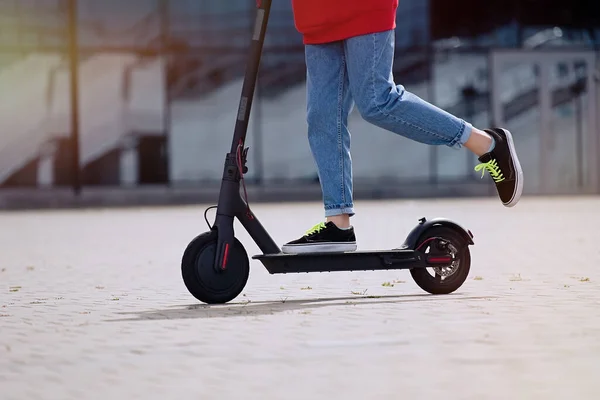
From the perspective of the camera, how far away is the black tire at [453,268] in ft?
19.6

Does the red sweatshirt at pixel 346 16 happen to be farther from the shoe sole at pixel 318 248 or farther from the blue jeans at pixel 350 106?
the shoe sole at pixel 318 248

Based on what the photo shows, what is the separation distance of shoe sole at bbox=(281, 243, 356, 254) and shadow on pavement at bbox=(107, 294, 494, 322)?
0.22 meters

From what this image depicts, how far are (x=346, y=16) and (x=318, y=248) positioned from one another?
3.13 feet

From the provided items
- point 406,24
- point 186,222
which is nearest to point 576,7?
point 406,24

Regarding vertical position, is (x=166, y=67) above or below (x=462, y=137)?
above

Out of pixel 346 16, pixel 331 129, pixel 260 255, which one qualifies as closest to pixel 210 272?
pixel 260 255

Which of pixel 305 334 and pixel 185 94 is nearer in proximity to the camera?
pixel 305 334

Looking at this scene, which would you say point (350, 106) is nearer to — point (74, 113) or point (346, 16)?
point (346, 16)

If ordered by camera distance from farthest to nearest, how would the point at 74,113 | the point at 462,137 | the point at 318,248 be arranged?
the point at 74,113 → the point at 318,248 → the point at 462,137

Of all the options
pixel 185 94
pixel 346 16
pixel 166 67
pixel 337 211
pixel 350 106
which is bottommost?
pixel 337 211

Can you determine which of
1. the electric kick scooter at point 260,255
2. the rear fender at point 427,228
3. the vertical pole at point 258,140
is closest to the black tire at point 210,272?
the electric kick scooter at point 260,255

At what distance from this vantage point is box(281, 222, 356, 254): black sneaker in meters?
5.80

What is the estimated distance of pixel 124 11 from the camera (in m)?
25.0

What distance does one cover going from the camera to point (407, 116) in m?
5.70
